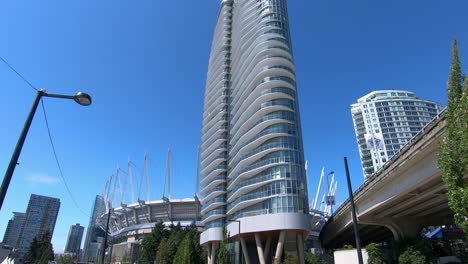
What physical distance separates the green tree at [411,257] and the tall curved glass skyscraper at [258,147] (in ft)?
63.7

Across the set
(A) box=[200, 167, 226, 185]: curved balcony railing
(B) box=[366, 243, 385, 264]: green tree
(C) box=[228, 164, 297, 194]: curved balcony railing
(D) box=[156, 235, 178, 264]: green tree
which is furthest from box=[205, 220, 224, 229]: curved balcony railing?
(B) box=[366, 243, 385, 264]: green tree

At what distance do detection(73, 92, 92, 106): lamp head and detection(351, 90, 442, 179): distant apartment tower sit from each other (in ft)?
534

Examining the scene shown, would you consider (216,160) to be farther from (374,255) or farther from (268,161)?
(374,255)

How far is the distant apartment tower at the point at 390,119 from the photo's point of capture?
161 meters

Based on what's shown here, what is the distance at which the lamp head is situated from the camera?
7836mm

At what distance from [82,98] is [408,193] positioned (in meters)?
30.8

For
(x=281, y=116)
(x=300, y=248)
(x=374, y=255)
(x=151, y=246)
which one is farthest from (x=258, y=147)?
(x=151, y=246)

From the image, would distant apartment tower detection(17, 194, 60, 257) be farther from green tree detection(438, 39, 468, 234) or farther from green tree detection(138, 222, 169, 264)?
green tree detection(438, 39, 468, 234)

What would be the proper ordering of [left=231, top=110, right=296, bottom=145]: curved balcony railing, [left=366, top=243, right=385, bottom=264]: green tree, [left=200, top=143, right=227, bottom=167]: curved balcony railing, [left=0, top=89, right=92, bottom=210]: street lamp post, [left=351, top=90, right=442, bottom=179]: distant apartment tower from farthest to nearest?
[left=351, top=90, right=442, bottom=179]: distant apartment tower → [left=200, top=143, right=227, bottom=167]: curved balcony railing → [left=231, top=110, right=296, bottom=145]: curved balcony railing → [left=366, top=243, right=385, bottom=264]: green tree → [left=0, top=89, right=92, bottom=210]: street lamp post

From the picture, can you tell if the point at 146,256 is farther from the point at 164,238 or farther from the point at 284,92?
the point at 284,92

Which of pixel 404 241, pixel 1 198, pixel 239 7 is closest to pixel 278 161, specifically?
pixel 404 241

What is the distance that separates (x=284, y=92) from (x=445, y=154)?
5326 centimetres

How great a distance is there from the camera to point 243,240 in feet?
213

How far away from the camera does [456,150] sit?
14.2m
